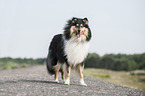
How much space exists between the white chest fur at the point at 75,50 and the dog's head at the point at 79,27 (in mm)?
347

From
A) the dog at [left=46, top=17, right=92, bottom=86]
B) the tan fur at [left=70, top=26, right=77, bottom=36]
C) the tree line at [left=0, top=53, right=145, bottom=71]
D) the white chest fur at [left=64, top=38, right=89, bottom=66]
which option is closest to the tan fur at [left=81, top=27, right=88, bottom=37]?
the dog at [left=46, top=17, right=92, bottom=86]

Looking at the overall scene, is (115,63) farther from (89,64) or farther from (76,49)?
(76,49)

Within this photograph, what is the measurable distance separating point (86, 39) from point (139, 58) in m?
44.6

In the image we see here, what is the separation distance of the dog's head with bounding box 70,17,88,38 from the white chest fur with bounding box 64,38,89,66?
35 cm

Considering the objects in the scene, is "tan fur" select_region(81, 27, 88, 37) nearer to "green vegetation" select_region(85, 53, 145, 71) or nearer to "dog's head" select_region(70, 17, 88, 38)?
"dog's head" select_region(70, 17, 88, 38)

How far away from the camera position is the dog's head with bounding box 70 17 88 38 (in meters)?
7.82

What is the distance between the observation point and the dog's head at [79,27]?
25.7 feet

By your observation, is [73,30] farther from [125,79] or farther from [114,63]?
[114,63]

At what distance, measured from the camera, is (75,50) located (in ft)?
27.0

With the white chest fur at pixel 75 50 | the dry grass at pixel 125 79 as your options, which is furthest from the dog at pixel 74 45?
the dry grass at pixel 125 79

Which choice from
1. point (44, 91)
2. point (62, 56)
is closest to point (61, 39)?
point (62, 56)

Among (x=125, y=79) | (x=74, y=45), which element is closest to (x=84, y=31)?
(x=74, y=45)

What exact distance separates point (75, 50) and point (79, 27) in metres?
A: 0.92

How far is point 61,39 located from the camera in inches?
352
